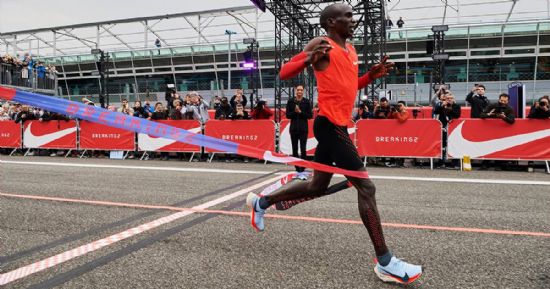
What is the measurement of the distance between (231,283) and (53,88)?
22.8 meters

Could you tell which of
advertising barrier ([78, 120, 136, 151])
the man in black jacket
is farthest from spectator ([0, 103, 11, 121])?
the man in black jacket

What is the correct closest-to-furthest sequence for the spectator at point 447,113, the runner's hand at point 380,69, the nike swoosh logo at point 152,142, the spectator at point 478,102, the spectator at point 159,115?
the runner's hand at point 380,69 < the spectator at point 447,113 < the spectator at point 478,102 < the nike swoosh logo at point 152,142 < the spectator at point 159,115

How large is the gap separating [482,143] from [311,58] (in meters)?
8.65

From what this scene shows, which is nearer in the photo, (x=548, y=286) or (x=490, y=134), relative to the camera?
(x=548, y=286)

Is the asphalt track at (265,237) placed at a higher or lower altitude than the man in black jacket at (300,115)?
lower

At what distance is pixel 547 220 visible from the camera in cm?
468

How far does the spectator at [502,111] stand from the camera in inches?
384

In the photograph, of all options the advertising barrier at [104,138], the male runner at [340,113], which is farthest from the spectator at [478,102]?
the advertising barrier at [104,138]

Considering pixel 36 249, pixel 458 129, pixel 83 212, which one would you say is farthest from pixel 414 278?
pixel 458 129

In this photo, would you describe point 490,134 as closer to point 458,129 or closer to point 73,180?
point 458,129

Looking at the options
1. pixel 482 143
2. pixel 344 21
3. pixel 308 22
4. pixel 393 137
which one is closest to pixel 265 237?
pixel 344 21

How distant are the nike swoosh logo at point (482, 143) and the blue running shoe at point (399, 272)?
322 inches

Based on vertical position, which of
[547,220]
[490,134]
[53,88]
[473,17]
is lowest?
[547,220]

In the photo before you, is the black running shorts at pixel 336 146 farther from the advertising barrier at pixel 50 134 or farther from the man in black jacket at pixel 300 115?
the advertising barrier at pixel 50 134
